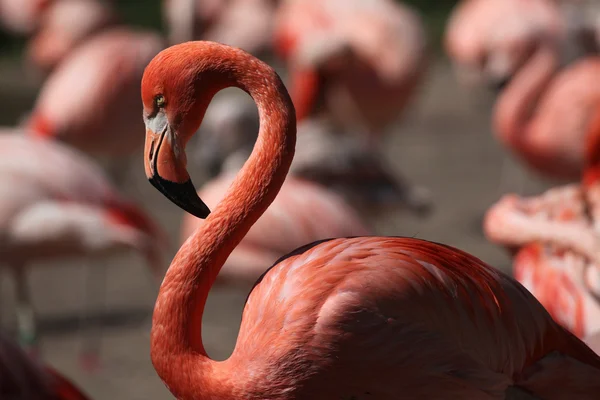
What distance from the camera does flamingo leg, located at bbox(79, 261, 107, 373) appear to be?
4168 mm

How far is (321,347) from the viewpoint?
5.56 ft

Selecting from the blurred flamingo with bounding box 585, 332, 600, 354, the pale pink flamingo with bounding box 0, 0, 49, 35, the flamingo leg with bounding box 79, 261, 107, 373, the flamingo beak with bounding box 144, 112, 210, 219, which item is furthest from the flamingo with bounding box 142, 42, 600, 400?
the pale pink flamingo with bounding box 0, 0, 49, 35

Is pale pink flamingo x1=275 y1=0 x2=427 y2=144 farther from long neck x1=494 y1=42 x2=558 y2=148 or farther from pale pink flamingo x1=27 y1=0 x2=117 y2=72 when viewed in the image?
pale pink flamingo x1=27 y1=0 x2=117 y2=72

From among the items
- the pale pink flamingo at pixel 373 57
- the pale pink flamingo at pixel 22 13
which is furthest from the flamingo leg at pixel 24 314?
the pale pink flamingo at pixel 22 13

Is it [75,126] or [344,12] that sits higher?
[344,12]

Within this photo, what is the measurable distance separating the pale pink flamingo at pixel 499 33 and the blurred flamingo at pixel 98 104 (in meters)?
2.16

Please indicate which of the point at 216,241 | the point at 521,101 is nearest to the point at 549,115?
the point at 521,101

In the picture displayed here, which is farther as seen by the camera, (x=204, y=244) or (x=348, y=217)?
(x=348, y=217)

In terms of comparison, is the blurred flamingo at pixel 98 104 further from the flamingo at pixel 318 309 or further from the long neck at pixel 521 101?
the flamingo at pixel 318 309

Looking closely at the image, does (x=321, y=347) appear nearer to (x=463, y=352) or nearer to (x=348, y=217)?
(x=463, y=352)

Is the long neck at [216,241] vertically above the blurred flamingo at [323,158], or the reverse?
the blurred flamingo at [323,158]

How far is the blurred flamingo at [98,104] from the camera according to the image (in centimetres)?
515

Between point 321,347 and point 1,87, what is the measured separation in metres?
8.14

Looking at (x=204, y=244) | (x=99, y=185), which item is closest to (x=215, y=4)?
(x=99, y=185)
